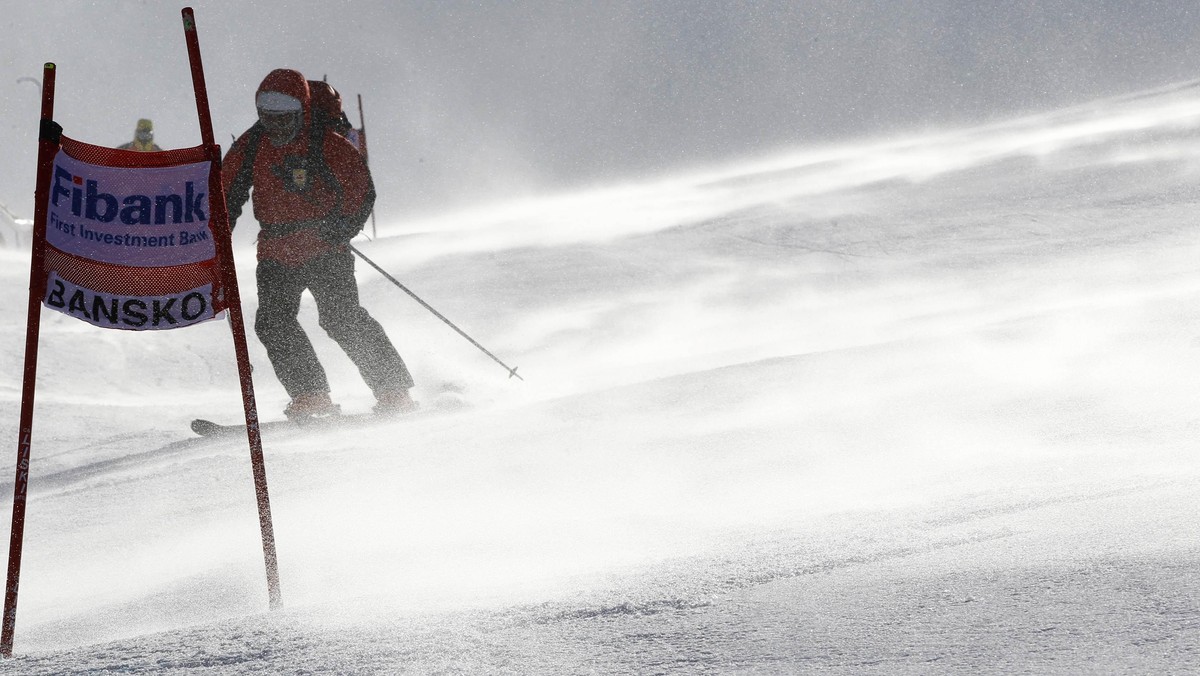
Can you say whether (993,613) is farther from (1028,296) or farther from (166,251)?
(1028,296)

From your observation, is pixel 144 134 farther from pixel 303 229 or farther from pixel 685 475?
pixel 685 475

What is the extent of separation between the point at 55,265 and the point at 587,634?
62.7 inches

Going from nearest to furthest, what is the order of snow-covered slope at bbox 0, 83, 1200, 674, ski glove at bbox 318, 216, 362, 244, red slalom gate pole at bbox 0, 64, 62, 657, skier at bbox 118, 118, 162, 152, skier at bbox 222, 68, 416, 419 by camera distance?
1. snow-covered slope at bbox 0, 83, 1200, 674
2. red slalom gate pole at bbox 0, 64, 62, 657
3. skier at bbox 222, 68, 416, 419
4. ski glove at bbox 318, 216, 362, 244
5. skier at bbox 118, 118, 162, 152

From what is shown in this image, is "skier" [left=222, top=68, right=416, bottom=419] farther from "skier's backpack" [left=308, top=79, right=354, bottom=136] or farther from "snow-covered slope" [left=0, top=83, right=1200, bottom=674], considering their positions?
"snow-covered slope" [left=0, top=83, right=1200, bottom=674]

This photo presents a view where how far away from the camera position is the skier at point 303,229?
18.0 ft

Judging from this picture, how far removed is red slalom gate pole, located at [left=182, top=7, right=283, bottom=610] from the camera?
8.75 ft

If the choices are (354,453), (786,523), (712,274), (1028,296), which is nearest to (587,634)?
(786,523)

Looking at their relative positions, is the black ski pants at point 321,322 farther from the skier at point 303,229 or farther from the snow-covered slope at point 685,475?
the snow-covered slope at point 685,475

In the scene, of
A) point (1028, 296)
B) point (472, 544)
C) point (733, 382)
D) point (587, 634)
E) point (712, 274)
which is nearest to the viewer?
point (587, 634)

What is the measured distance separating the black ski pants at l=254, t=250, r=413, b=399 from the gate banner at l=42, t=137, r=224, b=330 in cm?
296

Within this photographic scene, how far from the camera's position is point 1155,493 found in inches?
103

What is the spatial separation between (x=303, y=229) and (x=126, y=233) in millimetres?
3012

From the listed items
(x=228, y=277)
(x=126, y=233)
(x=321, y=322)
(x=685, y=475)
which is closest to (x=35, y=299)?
(x=126, y=233)

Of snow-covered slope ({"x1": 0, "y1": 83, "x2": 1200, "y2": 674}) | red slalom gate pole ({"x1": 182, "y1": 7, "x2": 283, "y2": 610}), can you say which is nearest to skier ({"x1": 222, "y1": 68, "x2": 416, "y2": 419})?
snow-covered slope ({"x1": 0, "y1": 83, "x2": 1200, "y2": 674})
